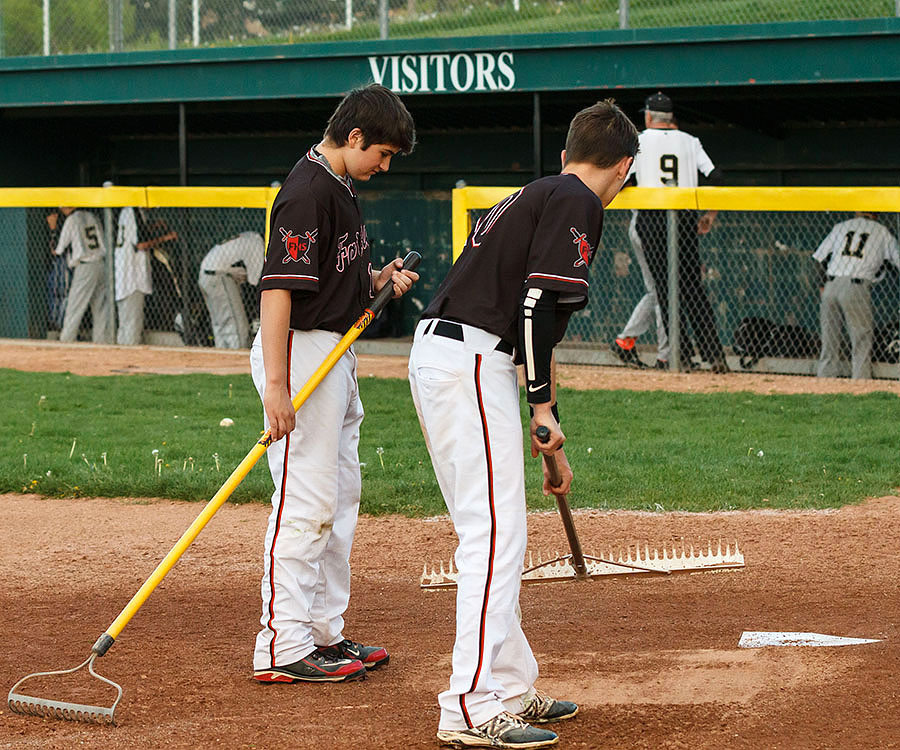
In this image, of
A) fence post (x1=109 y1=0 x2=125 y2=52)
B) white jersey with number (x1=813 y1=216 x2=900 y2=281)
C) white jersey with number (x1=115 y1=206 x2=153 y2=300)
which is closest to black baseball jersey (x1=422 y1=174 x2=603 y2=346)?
white jersey with number (x1=813 y1=216 x2=900 y2=281)

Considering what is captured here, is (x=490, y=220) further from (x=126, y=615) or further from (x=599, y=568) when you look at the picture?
(x=126, y=615)

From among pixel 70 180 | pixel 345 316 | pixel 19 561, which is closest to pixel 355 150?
pixel 345 316

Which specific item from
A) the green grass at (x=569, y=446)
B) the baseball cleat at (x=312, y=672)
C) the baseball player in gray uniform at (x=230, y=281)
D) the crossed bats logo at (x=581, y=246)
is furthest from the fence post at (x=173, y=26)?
the crossed bats logo at (x=581, y=246)

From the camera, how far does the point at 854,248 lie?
1127cm

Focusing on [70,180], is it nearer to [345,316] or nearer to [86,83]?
[86,83]

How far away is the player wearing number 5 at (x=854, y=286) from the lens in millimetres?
11109

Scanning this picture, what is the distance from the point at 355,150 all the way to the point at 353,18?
9.97 meters

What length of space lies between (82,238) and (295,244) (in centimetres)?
1096

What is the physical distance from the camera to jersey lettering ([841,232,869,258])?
11.2 meters

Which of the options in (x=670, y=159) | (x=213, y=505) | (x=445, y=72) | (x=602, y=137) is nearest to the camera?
(x=602, y=137)

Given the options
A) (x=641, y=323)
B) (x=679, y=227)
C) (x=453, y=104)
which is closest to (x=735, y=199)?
(x=679, y=227)

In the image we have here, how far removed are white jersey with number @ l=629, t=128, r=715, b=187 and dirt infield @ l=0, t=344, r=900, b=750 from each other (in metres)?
5.23

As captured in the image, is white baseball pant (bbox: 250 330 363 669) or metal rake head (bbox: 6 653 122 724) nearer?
metal rake head (bbox: 6 653 122 724)

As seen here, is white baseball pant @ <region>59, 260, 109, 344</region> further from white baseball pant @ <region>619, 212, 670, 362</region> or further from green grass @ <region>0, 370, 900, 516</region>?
white baseball pant @ <region>619, 212, 670, 362</region>
